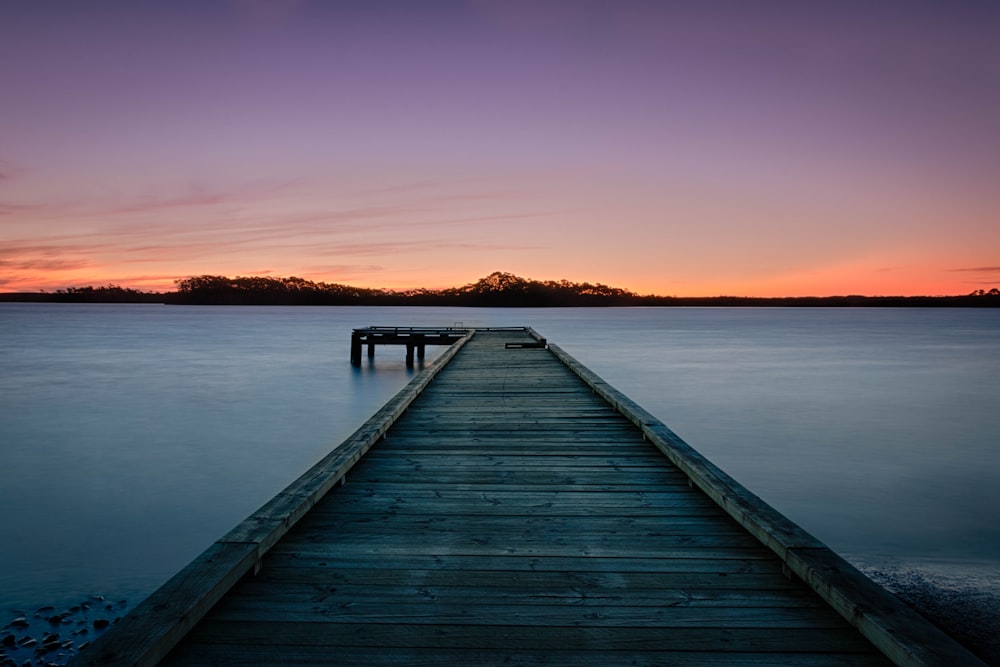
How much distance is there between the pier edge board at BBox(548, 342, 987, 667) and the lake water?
3.93 m

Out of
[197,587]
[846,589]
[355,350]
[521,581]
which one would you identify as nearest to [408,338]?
[355,350]

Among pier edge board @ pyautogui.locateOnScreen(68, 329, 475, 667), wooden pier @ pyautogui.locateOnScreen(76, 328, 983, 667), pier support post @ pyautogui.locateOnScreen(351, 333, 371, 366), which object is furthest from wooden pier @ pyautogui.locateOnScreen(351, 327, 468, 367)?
pier edge board @ pyautogui.locateOnScreen(68, 329, 475, 667)

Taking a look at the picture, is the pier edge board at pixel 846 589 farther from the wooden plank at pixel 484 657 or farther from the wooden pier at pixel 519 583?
the wooden plank at pixel 484 657

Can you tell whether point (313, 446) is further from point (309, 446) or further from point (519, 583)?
point (519, 583)

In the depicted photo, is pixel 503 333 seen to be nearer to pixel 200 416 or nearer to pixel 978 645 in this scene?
pixel 200 416

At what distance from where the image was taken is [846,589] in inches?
101

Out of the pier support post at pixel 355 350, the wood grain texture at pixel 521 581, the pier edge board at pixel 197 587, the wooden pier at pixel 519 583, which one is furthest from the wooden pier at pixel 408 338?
the pier edge board at pixel 197 587

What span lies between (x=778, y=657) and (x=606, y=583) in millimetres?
766

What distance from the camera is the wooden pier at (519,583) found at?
2305 mm

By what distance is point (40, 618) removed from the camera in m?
5.15

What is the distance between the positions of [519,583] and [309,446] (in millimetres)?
11012

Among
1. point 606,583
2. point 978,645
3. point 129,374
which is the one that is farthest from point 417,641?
point 129,374

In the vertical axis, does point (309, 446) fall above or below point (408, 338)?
below

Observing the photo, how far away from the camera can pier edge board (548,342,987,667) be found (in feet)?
7.20
